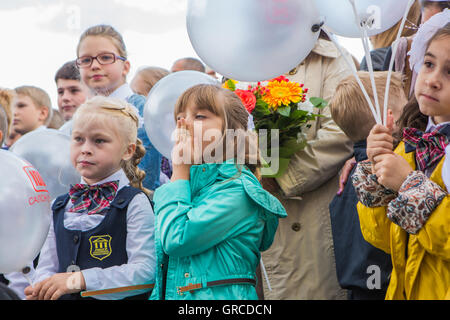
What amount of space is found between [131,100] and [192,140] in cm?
130

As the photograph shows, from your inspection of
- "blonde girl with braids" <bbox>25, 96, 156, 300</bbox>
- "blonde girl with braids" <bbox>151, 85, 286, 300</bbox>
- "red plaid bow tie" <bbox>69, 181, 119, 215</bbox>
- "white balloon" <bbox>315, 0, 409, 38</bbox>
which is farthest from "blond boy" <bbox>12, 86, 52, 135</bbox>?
"white balloon" <bbox>315, 0, 409, 38</bbox>

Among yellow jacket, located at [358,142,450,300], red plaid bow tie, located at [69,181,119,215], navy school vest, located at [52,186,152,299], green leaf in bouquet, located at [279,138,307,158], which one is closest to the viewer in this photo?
yellow jacket, located at [358,142,450,300]

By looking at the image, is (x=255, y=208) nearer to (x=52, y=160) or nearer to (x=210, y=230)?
(x=210, y=230)

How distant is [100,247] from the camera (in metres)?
2.62

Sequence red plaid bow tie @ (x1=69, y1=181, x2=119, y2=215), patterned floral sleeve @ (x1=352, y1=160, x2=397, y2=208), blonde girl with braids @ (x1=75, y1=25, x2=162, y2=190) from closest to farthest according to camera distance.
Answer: patterned floral sleeve @ (x1=352, y1=160, x2=397, y2=208)
red plaid bow tie @ (x1=69, y1=181, x2=119, y2=215)
blonde girl with braids @ (x1=75, y1=25, x2=162, y2=190)

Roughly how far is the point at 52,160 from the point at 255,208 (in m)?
1.41

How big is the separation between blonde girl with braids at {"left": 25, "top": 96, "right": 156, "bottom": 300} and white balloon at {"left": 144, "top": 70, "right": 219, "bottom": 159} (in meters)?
0.17

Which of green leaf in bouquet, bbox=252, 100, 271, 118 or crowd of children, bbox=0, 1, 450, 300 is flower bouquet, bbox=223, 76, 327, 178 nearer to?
green leaf in bouquet, bbox=252, 100, 271, 118

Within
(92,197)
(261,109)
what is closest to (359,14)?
(261,109)

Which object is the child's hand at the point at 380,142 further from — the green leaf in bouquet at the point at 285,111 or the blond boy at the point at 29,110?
the blond boy at the point at 29,110

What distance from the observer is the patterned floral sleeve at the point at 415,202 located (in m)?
2.06

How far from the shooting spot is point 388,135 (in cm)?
221

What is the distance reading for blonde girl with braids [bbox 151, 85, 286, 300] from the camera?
2367 millimetres

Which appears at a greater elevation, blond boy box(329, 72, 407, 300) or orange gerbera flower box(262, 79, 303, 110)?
orange gerbera flower box(262, 79, 303, 110)
